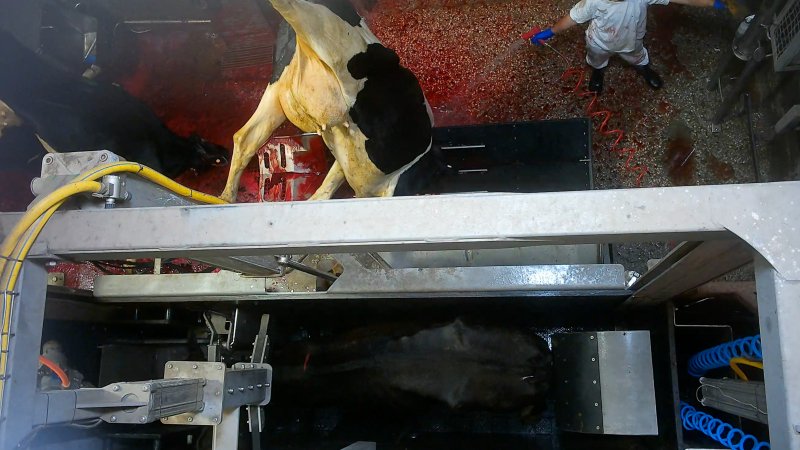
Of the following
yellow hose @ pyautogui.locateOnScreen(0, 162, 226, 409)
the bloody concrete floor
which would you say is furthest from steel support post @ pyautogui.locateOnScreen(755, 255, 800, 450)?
the bloody concrete floor

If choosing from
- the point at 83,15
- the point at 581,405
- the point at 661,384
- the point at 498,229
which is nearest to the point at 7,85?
the point at 83,15

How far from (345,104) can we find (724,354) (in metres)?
1.40

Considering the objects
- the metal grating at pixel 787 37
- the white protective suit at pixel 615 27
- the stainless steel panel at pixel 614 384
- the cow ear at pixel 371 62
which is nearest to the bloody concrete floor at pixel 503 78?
the white protective suit at pixel 615 27

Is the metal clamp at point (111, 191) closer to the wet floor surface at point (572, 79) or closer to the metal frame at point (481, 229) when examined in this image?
the metal frame at point (481, 229)

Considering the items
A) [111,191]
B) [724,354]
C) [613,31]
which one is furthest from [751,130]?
[111,191]

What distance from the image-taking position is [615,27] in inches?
105

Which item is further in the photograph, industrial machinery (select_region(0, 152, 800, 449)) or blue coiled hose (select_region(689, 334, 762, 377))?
blue coiled hose (select_region(689, 334, 762, 377))

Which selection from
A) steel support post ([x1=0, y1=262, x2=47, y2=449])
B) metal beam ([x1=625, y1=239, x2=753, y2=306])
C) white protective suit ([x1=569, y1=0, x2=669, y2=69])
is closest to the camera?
steel support post ([x1=0, y1=262, x2=47, y2=449])

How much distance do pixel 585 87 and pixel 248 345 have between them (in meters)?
2.11

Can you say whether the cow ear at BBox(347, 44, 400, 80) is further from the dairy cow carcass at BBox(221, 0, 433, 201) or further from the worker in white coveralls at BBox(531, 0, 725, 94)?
the worker in white coveralls at BBox(531, 0, 725, 94)

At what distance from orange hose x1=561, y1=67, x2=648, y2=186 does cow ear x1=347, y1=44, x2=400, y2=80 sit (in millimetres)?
1155

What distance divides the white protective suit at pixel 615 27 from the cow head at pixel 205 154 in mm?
1987

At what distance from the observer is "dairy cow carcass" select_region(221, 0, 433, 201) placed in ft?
6.27

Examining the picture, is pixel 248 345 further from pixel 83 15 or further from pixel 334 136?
pixel 83 15
